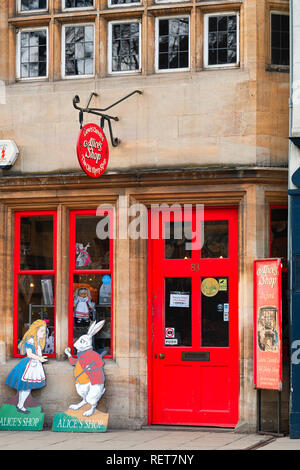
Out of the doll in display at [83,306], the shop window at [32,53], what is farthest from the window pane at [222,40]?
the doll in display at [83,306]

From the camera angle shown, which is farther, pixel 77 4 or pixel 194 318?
pixel 77 4

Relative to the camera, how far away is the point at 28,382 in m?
12.1

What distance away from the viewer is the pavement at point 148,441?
10219 millimetres

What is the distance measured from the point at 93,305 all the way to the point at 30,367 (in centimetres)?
121

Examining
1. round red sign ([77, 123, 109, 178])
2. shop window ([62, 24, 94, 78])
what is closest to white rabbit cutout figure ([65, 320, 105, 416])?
round red sign ([77, 123, 109, 178])

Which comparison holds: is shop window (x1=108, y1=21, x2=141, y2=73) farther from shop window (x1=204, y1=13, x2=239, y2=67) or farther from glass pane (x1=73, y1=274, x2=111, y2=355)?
glass pane (x1=73, y1=274, x2=111, y2=355)

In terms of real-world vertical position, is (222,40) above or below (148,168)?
above

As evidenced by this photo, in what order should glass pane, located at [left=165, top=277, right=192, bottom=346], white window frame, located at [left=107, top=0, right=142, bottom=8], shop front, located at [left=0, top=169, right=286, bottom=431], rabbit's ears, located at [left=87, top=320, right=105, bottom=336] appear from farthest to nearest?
1. white window frame, located at [left=107, top=0, right=142, bottom=8]
2. rabbit's ears, located at [left=87, top=320, right=105, bottom=336]
3. glass pane, located at [left=165, top=277, right=192, bottom=346]
4. shop front, located at [left=0, top=169, right=286, bottom=431]

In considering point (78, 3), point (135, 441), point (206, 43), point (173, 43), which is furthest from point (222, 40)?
point (135, 441)

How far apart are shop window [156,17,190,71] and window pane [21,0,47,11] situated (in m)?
1.73

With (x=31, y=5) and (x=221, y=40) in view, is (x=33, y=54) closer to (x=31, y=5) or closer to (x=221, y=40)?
(x=31, y=5)

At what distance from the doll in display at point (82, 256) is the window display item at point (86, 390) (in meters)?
0.87

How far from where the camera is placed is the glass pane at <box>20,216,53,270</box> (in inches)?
492

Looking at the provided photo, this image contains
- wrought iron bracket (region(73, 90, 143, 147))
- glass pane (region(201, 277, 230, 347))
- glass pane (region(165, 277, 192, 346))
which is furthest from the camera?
glass pane (region(165, 277, 192, 346))
